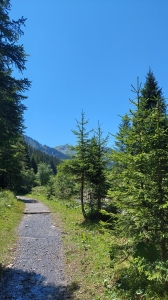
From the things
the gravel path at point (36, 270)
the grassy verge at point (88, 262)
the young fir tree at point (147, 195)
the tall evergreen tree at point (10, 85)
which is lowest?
the gravel path at point (36, 270)

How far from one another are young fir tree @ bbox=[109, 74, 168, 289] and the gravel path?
8.06 ft

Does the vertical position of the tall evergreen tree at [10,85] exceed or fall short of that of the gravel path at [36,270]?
it exceeds it

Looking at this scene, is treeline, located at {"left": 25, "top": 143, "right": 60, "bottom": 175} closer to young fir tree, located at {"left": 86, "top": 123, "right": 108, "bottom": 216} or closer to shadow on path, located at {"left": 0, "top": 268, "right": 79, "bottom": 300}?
young fir tree, located at {"left": 86, "top": 123, "right": 108, "bottom": 216}

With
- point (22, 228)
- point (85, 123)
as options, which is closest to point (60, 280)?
point (22, 228)

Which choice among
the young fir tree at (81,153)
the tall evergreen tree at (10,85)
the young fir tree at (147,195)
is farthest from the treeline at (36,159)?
the young fir tree at (147,195)

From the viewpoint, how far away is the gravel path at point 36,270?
5961mm

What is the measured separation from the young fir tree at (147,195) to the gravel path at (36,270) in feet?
8.06

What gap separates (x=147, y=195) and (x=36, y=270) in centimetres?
533

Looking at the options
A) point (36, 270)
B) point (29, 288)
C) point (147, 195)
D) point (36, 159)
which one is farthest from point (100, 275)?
point (36, 159)

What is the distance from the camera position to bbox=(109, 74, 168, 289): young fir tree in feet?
15.5

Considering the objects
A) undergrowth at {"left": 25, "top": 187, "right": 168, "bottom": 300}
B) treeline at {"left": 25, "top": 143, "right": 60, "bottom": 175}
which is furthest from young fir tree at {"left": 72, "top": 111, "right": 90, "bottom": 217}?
treeline at {"left": 25, "top": 143, "right": 60, "bottom": 175}

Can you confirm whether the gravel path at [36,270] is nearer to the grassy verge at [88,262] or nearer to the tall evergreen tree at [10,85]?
the grassy verge at [88,262]

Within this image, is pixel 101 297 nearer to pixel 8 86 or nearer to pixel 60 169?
pixel 8 86

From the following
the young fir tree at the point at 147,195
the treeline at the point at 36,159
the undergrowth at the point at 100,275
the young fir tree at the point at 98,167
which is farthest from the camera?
the treeline at the point at 36,159
